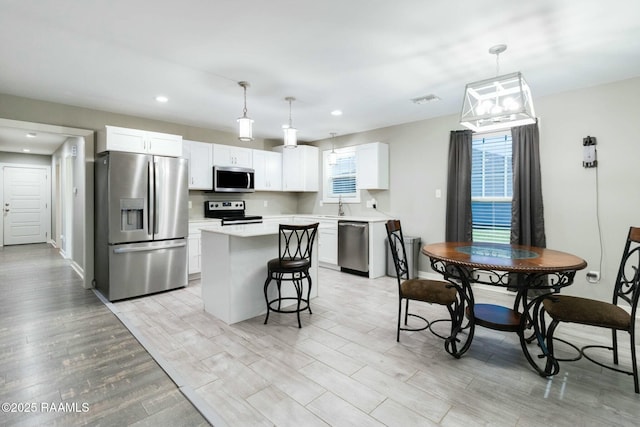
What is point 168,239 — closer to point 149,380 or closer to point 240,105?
point 240,105

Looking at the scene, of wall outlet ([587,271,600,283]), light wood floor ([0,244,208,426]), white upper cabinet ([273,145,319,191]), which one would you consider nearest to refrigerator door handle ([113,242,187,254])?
light wood floor ([0,244,208,426])

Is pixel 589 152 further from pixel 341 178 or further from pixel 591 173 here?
pixel 341 178

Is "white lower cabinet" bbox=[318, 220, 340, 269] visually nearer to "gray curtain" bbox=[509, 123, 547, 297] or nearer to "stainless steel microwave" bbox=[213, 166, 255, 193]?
"stainless steel microwave" bbox=[213, 166, 255, 193]

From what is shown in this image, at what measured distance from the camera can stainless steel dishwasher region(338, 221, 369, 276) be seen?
4844 mm

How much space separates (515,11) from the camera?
6.86 feet

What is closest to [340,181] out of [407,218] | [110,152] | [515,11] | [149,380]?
[407,218]

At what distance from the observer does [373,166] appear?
516cm

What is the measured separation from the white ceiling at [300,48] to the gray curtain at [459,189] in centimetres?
73

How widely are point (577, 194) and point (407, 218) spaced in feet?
7.14

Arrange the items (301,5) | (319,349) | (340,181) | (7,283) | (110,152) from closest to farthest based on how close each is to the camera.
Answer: (301,5) < (319,349) < (110,152) < (7,283) < (340,181)

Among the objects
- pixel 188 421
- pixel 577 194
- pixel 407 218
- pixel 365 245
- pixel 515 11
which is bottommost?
pixel 188 421

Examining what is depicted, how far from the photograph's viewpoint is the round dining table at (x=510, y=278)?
208 centimetres

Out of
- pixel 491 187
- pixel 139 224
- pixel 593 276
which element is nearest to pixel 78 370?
pixel 139 224

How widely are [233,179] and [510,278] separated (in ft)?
14.3
